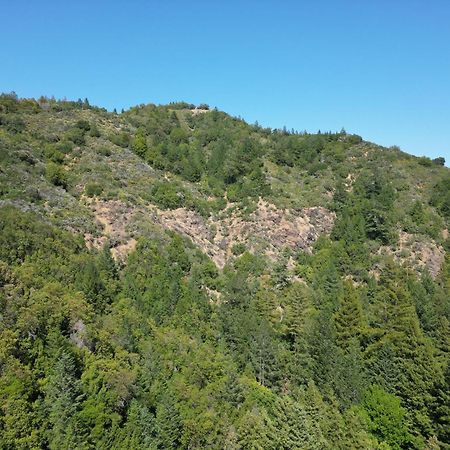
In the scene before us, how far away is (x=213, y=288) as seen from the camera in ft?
196

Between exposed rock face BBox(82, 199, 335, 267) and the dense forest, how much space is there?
32cm

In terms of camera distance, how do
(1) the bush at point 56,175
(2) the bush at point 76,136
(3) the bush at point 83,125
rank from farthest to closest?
1. (3) the bush at point 83,125
2. (2) the bush at point 76,136
3. (1) the bush at point 56,175

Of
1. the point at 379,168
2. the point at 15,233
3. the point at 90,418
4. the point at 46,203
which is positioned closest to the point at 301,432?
the point at 90,418

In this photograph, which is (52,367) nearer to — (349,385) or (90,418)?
(90,418)

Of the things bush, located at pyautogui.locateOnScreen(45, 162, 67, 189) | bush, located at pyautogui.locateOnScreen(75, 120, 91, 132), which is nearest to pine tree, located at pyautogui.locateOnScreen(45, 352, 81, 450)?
bush, located at pyautogui.locateOnScreen(45, 162, 67, 189)

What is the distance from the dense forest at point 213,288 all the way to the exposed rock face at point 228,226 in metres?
0.32

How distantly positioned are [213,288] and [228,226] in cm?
1848

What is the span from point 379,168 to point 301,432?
74.6 meters

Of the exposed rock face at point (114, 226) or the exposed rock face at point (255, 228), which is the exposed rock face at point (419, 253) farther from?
the exposed rock face at point (114, 226)

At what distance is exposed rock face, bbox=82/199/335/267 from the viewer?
6423 cm

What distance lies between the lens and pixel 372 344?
47438 mm

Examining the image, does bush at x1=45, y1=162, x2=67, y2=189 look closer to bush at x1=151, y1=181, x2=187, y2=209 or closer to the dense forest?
the dense forest

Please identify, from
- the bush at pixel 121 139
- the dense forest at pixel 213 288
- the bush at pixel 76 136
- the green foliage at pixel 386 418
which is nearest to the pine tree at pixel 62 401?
the dense forest at pixel 213 288

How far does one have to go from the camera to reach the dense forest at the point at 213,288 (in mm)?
32219
